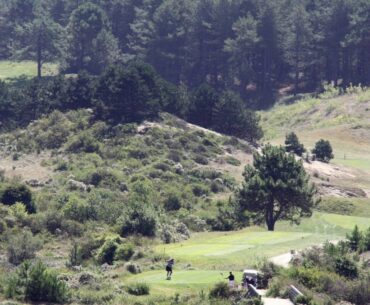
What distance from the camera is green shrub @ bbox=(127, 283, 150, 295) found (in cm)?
4422

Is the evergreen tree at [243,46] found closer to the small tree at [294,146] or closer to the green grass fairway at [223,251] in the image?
the small tree at [294,146]

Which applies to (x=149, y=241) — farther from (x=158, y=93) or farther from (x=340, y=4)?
(x=340, y=4)

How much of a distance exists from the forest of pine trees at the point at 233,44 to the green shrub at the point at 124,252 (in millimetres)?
82823

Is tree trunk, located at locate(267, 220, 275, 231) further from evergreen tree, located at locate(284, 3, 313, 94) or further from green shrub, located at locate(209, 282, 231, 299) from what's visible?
evergreen tree, located at locate(284, 3, 313, 94)

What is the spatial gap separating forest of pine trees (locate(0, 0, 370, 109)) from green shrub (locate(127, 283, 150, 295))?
9759 centimetres

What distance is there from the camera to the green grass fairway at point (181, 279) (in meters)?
45.6

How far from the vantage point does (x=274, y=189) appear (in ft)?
232

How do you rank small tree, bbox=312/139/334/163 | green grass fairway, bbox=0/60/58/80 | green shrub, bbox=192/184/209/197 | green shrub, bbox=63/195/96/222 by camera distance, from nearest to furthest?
1. green shrub, bbox=63/195/96/222
2. green shrub, bbox=192/184/209/197
3. small tree, bbox=312/139/334/163
4. green grass fairway, bbox=0/60/58/80

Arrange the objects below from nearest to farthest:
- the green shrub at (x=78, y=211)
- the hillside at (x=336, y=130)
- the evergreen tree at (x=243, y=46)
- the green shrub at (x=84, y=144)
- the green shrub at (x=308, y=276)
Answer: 1. the green shrub at (x=308, y=276)
2. the green shrub at (x=78, y=211)
3. the hillside at (x=336, y=130)
4. the green shrub at (x=84, y=144)
5. the evergreen tree at (x=243, y=46)

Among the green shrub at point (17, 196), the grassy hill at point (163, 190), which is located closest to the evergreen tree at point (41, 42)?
the grassy hill at point (163, 190)

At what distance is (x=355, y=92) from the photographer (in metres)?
133

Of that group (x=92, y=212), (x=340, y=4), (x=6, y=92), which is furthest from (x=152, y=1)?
(x=92, y=212)

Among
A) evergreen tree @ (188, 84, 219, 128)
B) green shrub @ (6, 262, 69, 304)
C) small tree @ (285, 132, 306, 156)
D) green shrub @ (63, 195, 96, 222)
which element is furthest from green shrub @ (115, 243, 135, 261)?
evergreen tree @ (188, 84, 219, 128)

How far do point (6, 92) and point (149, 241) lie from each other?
4908cm
